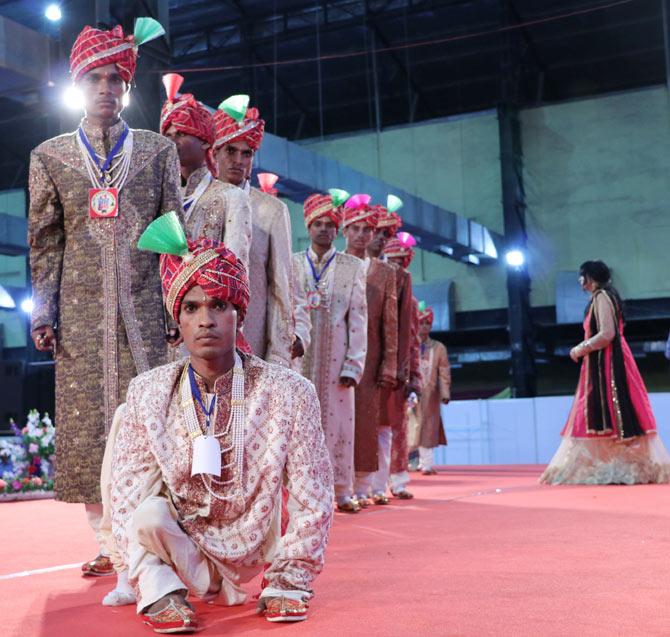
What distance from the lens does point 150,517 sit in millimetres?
2268

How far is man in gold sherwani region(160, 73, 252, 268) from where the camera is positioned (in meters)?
3.43

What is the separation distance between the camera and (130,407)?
7.95 ft

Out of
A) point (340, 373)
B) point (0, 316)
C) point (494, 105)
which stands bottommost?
point (340, 373)

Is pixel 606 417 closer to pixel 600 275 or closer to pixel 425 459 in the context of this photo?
pixel 600 275

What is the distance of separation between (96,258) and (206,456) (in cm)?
93

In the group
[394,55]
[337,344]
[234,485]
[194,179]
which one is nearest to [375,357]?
[337,344]

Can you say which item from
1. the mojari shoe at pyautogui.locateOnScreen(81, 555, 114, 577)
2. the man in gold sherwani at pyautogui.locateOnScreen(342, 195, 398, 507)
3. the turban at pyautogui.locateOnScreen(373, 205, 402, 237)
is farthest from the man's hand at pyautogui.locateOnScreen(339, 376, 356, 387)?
the mojari shoe at pyautogui.locateOnScreen(81, 555, 114, 577)

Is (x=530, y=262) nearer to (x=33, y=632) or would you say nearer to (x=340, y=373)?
(x=340, y=373)

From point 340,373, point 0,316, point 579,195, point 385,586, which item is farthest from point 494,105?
point 385,586

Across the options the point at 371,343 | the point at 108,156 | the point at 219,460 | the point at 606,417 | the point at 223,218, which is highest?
the point at 108,156

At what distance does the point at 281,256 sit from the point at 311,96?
1368cm

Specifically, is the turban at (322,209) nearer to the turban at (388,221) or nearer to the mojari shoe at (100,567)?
the turban at (388,221)

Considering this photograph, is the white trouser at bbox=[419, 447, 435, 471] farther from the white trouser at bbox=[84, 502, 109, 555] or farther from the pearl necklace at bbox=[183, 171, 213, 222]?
the white trouser at bbox=[84, 502, 109, 555]

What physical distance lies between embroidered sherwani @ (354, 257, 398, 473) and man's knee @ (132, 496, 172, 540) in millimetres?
3163
